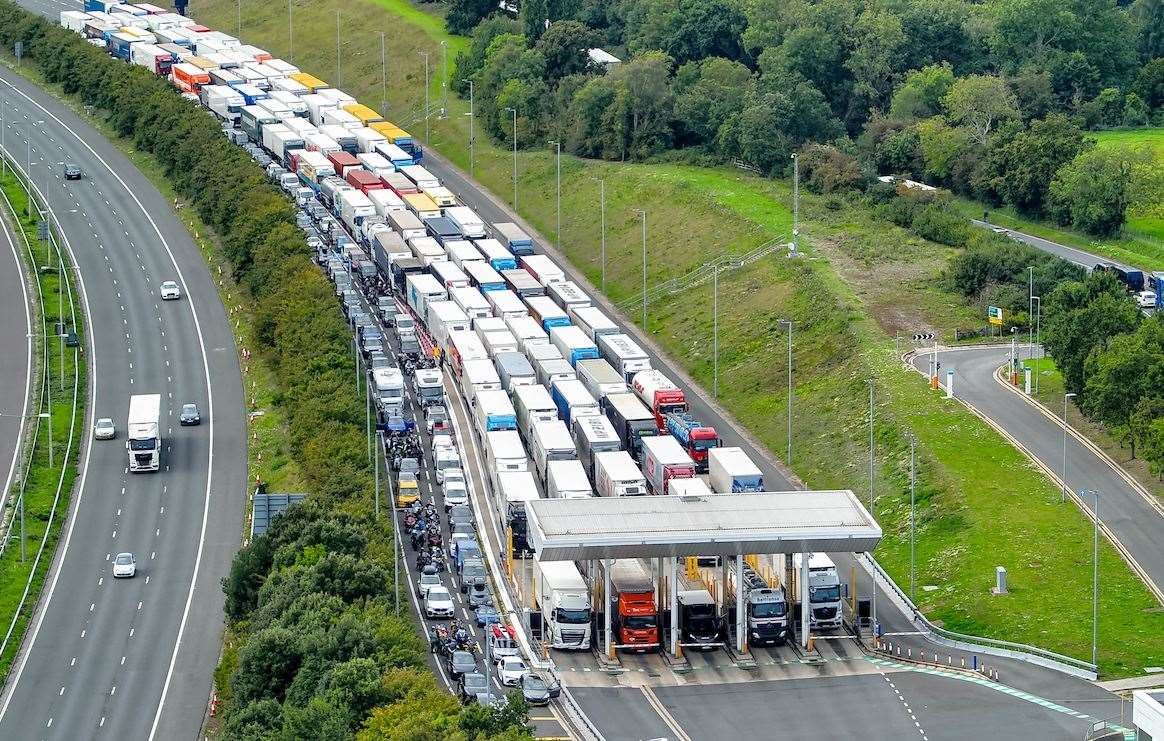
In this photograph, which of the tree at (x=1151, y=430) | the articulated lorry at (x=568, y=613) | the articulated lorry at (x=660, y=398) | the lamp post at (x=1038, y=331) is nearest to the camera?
the articulated lorry at (x=568, y=613)

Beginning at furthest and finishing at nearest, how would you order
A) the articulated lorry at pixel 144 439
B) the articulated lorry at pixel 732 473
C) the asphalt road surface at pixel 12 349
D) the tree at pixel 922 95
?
the tree at pixel 922 95 < the asphalt road surface at pixel 12 349 < the articulated lorry at pixel 144 439 < the articulated lorry at pixel 732 473

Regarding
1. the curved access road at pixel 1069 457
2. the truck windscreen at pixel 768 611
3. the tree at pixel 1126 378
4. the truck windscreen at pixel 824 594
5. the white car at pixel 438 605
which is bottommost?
the white car at pixel 438 605

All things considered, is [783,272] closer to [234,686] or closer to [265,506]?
[265,506]

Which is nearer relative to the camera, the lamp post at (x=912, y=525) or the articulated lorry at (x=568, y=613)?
the articulated lorry at (x=568, y=613)

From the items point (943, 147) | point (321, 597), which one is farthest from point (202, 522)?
point (943, 147)

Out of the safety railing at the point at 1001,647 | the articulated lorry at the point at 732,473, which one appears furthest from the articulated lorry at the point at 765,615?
the articulated lorry at the point at 732,473

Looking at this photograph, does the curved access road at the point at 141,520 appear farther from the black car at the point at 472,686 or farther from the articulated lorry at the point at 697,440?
the articulated lorry at the point at 697,440

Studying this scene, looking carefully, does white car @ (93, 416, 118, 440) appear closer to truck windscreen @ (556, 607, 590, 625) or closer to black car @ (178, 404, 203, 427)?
black car @ (178, 404, 203, 427)
